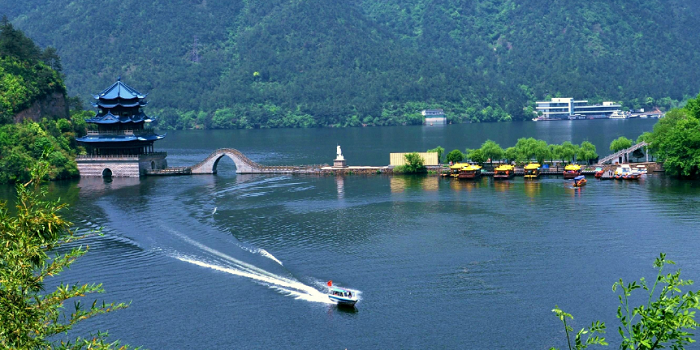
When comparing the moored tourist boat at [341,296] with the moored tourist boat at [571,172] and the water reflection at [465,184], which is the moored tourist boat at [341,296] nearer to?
the water reflection at [465,184]

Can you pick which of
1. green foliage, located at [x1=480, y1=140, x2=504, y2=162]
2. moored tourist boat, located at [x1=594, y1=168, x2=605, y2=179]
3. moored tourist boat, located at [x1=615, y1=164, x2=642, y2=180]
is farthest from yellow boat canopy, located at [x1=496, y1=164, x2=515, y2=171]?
moored tourist boat, located at [x1=615, y1=164, x2=642, y2=180]

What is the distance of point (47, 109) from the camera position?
140125 mm

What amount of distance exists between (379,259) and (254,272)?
1064cm

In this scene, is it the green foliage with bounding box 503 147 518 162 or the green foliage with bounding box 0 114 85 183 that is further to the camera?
the green foliage with bounding box 503 147 518 162

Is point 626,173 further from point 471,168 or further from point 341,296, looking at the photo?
point 341,296

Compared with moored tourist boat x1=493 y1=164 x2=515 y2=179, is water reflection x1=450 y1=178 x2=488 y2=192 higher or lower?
lower

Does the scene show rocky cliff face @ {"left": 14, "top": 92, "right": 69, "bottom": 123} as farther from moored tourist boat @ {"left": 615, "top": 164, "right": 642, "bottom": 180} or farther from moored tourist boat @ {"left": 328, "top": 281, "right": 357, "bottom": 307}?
moored tourist boat @ {"left": 615, "top": 164, "right": 642, "bottom": 180}

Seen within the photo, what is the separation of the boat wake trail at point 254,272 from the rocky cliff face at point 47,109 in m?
70.6

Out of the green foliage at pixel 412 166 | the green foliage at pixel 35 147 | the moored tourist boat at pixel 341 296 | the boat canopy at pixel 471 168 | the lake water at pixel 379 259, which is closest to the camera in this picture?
the lake water at pixel 379 259

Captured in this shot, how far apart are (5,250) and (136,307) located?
28.3 m

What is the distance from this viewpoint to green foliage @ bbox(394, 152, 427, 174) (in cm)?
12681

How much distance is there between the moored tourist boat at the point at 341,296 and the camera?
5544 centimetres

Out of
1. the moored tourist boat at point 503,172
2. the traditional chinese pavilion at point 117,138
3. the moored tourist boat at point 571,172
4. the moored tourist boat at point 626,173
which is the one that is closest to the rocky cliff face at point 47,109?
the traditional chinese pavilion at point 117,138

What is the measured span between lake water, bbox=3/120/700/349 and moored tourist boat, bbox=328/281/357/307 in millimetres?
575
